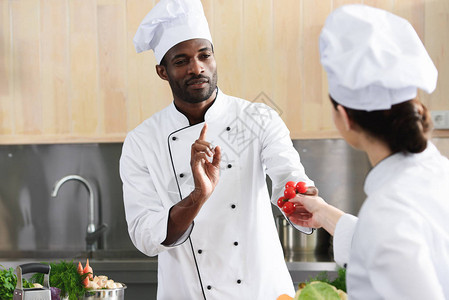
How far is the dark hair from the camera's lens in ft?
3.07

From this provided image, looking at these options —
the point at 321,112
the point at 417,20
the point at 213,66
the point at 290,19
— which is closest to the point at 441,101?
the point at 417,20

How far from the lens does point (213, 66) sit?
1915 millimetres

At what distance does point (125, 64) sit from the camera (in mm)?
3197

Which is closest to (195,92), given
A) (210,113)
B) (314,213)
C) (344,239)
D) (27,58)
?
(210,113)

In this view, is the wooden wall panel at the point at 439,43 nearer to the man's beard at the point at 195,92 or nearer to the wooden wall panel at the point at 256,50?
the wooden wall panel at the point at 256,50

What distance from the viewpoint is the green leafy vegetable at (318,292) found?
1207mm

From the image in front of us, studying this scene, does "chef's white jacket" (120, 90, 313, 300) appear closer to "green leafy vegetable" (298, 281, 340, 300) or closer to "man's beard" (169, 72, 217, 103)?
"man's beard" (169, 72, 217, 103)

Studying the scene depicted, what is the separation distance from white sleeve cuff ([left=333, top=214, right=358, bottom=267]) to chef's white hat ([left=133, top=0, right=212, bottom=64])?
3.16 feet

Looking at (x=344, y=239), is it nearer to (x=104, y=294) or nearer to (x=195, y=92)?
(x=104, y=294)

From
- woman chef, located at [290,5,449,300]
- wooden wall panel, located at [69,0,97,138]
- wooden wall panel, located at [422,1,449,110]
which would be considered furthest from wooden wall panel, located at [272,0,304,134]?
woman chef, located at [290,5,449,300]

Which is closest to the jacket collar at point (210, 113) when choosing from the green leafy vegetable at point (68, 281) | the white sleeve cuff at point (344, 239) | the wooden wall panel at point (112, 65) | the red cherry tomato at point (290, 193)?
the red cherry tomato at point (290, 193)

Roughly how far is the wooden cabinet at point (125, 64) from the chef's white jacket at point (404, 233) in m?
2.15

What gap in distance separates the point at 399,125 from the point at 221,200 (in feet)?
3.49

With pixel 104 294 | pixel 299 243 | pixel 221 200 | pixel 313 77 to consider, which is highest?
pixel 313 77
